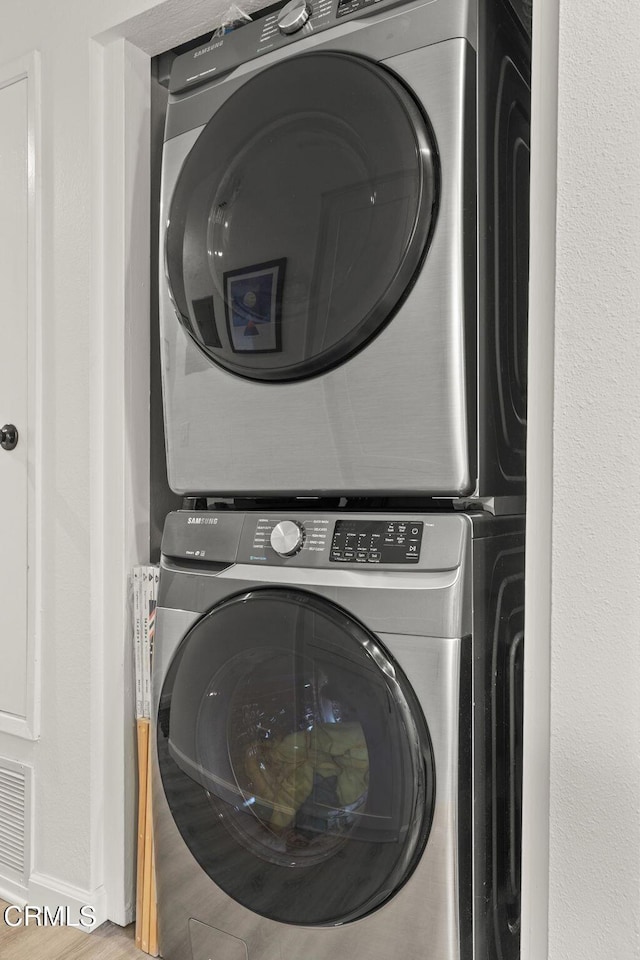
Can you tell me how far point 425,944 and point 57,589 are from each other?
1.03 metres

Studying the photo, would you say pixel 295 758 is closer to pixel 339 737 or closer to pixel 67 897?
pixel 339 737

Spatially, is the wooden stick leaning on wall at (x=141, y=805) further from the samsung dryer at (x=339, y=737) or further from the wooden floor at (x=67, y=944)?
the samsung dryer at (x=339, y=737)

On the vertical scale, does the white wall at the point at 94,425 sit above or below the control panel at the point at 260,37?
below

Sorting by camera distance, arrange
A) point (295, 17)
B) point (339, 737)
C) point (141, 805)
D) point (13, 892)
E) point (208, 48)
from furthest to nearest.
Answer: point (13, 892)
point (141, 805)
point (208, 48)
point (295, 17)
point (339, 737)

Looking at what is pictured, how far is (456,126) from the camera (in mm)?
1043

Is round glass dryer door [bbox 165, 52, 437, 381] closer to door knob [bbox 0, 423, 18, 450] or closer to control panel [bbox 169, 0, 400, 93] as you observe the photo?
control panel [bbox 169, 0, 400, 93]

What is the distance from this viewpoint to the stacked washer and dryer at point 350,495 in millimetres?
1023

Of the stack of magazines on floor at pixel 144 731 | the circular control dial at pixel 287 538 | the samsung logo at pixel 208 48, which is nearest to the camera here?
the circular control dial at pixel 287 538

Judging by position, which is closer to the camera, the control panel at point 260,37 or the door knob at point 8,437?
Result: the control panel at point 260,37

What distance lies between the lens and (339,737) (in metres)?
1.09

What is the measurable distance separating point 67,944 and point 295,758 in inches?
30.1

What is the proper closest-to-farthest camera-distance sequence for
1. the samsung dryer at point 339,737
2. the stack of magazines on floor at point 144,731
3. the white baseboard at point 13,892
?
the samsung dryer at point 339,737 → the stack of magazines on floor at point 144,731 → the white baseboard at point 13,892

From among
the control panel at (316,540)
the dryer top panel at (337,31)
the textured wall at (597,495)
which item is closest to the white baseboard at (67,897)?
the control panel at (316,540)

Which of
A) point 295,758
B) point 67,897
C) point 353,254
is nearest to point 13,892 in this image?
point 67,897
